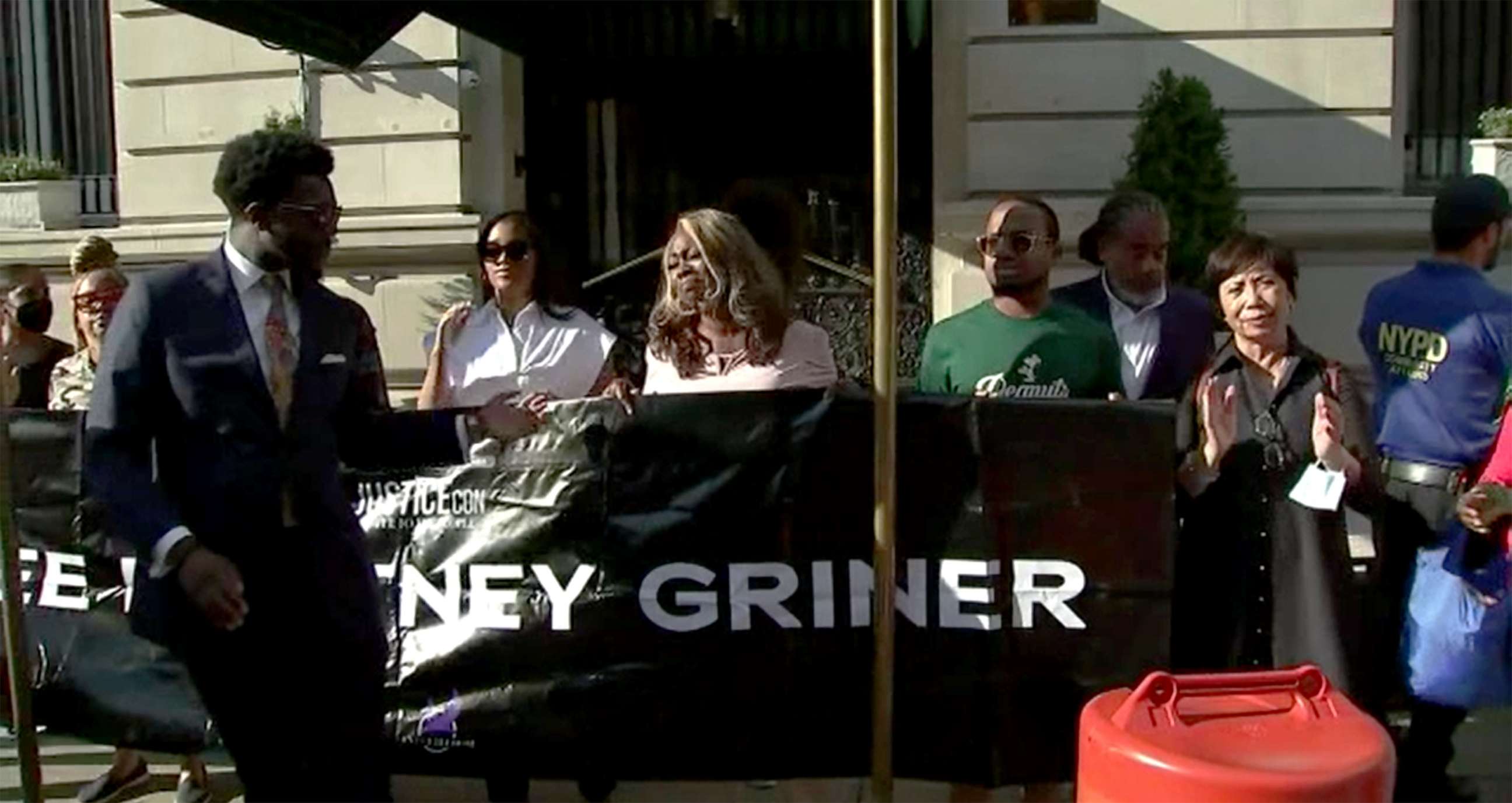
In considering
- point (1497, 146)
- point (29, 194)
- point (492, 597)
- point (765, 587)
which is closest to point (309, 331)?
point (492, 597)

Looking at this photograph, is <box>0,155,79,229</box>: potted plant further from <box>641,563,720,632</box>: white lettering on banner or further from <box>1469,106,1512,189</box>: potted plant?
<box>1469,106,1512,189</box>: potted plant

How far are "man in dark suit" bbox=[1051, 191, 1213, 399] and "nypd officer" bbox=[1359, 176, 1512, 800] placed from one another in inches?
21.4

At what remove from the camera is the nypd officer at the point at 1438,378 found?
4.49m

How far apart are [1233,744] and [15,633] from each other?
3.35 m

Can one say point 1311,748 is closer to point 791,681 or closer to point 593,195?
point 791,681

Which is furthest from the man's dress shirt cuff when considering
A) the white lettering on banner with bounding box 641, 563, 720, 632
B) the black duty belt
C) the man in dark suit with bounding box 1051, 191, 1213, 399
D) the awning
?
the awning

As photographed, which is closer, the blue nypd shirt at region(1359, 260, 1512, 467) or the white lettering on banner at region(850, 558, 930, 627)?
the white lettering on banner at region(850, 558, 930, 627)

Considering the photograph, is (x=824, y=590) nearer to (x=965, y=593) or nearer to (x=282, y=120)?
(x=965, y=593)

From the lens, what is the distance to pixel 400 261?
10039 mm

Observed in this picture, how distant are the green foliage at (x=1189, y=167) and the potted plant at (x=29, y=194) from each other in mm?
7118

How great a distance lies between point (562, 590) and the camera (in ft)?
14.5

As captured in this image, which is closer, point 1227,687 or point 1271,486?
point 1227,687

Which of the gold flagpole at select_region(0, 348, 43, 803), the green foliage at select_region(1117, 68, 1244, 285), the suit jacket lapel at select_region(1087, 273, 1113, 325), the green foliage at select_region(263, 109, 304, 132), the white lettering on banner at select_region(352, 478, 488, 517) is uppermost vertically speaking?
the green foliage at select_region(263, 109, 304, 132)

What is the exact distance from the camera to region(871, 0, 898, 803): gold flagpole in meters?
3.87
